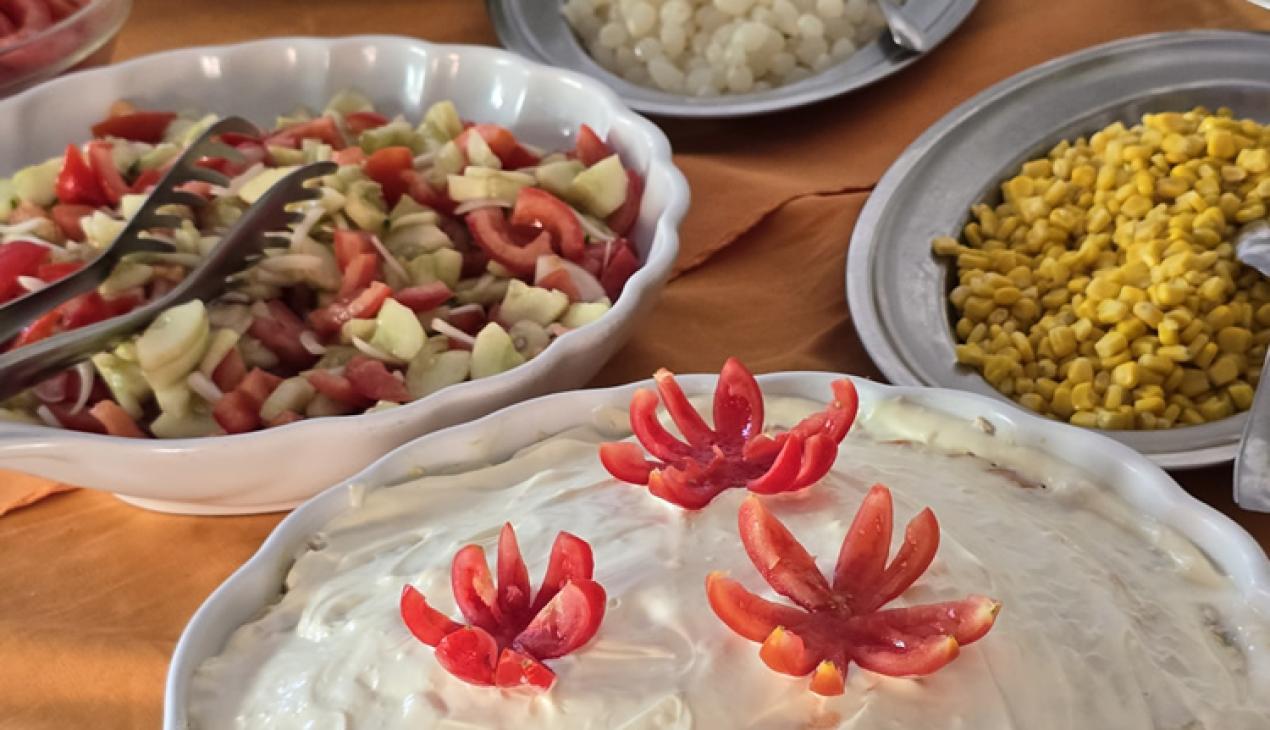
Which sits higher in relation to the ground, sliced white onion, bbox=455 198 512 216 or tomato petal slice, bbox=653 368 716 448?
tomato petal slice, bbox=653 368 716 448

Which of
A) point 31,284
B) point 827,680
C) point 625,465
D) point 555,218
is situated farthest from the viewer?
point 555,218

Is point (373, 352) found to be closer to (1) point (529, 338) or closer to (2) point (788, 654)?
(1) point (529, 338)

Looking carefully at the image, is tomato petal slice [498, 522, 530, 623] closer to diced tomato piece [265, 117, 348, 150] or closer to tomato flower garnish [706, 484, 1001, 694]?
tomato flower garnish [706, 484, 1001, 694]

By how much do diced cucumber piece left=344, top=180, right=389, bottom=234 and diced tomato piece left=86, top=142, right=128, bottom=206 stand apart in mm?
304

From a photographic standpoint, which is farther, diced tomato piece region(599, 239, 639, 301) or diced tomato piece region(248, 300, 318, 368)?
diced tomato piece region(599, 239, 639, 301)

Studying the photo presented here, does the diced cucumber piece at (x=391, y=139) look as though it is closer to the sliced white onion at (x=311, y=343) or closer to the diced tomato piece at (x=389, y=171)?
the diced tomato piece at (x=389, y=171)

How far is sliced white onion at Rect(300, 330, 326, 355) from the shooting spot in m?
1.41

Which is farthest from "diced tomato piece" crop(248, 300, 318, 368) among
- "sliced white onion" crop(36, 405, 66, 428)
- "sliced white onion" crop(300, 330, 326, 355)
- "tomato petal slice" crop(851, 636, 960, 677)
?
"tomato petal slice" crop(851, 636, 960, 677)

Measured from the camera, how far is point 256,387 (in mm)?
1345

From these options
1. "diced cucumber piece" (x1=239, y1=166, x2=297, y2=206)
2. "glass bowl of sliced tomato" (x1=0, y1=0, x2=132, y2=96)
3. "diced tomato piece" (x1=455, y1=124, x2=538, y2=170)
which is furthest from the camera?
"glass bowl of sliced tomato" (x1=0, y1=0, x2=132, y2=96)

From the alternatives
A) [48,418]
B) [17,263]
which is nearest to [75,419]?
[48,418]

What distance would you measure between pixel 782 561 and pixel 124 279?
0.89 meters

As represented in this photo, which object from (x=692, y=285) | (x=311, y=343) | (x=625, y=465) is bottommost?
(x=692, y=285)

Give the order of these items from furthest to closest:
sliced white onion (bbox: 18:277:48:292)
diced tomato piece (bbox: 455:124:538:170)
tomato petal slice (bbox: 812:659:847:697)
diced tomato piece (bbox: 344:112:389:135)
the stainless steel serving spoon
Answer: diced tomato piece (bbox: 344:112:389:135)
diced tomato piece (bbox: 455:124:538:170)
sliced white onion (bbox: 18:277:48:292)
the stainless steel serving spoon
tomato petal slice (bbox: 812:659:847:697)
